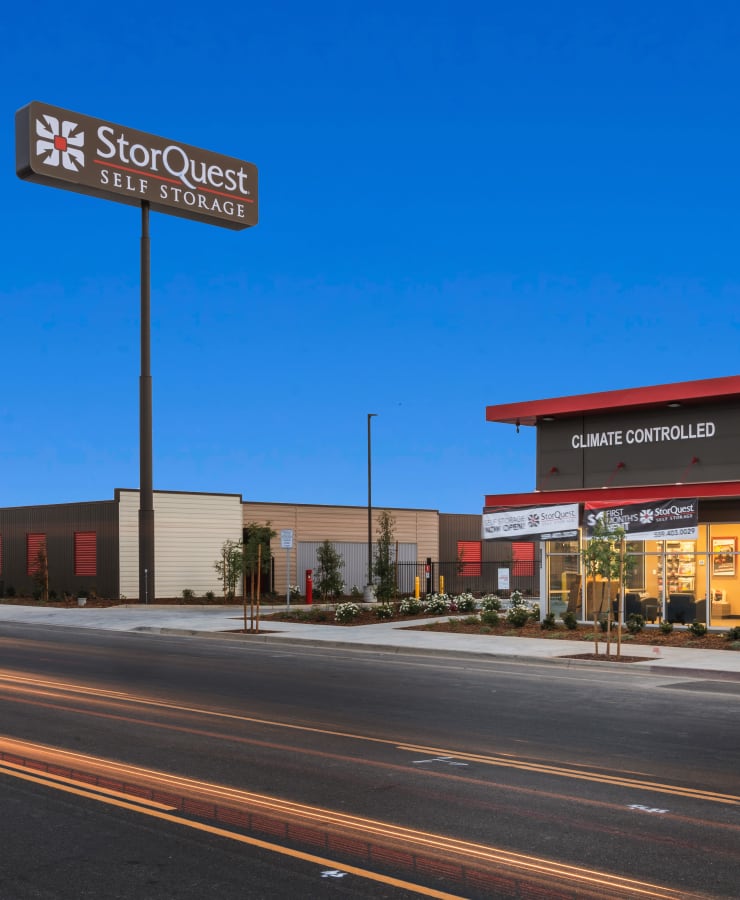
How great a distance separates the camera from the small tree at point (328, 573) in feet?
159

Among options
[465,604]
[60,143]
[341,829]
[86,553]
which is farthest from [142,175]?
[341,829]

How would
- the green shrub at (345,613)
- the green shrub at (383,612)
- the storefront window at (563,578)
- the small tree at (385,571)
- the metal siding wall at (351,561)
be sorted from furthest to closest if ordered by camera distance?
the metal siding wall at (351,561) → the small tree at (385,571) → the green shrub at (383,612) → the green shrub at (345,613) → the storefront window at (563,578)

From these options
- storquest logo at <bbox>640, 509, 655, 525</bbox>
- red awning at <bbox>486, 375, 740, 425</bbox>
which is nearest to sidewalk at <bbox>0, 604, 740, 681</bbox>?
storquest logo at <bbox>640, 509, 655, 525</bbox>

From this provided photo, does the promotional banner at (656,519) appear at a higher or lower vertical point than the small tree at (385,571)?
higher

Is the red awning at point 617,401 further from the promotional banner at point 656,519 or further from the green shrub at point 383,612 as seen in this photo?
the green shrub at point 383,612

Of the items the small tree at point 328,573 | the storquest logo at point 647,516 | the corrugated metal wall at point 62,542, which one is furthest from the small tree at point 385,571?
the storquest logo at point 647,516

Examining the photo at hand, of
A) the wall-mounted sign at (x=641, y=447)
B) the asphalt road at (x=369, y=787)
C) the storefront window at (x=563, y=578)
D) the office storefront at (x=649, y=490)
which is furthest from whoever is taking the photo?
the storefront window at (x=563, y=578)

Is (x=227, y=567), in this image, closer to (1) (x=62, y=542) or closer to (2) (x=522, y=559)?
(1) (x=62, y=542)

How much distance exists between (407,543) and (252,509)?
998 centimetres

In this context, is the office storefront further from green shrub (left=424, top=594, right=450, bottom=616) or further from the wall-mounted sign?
green shrub (left=424, top=594, right=450, bottom=616)

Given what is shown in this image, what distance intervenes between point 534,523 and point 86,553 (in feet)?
72.0

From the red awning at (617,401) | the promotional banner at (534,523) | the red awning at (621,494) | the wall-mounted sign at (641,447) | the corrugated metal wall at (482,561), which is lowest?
the corrugated metal wall at (482,561)

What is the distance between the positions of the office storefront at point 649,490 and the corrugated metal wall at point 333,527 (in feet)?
60.0

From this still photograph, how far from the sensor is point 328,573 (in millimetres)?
48812
